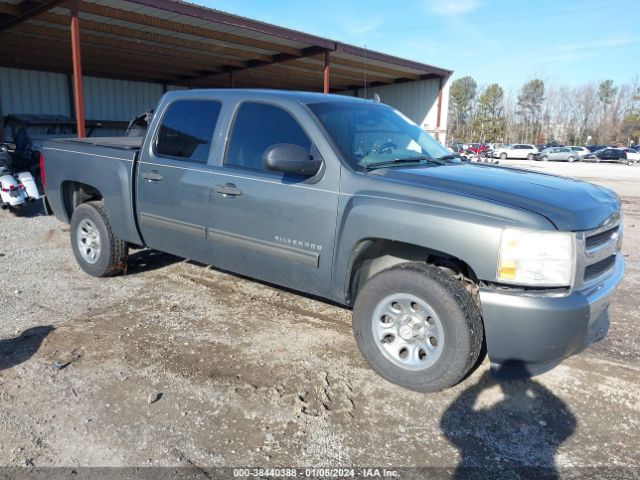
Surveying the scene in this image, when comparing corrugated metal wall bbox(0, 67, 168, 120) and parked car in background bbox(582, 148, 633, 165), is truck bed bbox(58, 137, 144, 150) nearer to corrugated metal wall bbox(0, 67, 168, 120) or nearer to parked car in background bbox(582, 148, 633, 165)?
corrugated metal wall bbox(0, 67, 168, 120)

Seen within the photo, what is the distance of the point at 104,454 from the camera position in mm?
2557

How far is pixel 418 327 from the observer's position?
320 centimetres

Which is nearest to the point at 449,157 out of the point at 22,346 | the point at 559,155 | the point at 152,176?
the point at 152,176

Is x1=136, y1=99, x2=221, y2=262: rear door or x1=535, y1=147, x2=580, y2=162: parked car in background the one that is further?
x1=535, y1=147, x2=580, y2=162: parked car in background

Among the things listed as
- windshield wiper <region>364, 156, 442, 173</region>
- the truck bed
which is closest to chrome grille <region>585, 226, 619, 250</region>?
windshield wiper <region>364, 156, 442, 173</region>

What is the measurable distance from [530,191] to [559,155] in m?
45.8

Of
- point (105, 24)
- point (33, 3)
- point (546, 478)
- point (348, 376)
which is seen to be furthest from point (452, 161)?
point (105, 24)

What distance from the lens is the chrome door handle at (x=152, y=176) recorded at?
4.52 meters

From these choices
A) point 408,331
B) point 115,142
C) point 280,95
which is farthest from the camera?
point 115,142

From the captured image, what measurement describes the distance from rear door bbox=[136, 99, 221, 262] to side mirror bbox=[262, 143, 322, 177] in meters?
0.93

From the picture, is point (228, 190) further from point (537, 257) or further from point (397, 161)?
point (537, 257)

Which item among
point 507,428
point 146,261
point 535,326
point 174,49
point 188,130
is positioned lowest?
point 507,428

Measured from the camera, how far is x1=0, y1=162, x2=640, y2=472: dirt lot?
261cm

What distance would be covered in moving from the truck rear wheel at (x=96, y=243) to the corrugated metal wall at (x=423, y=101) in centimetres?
1750
